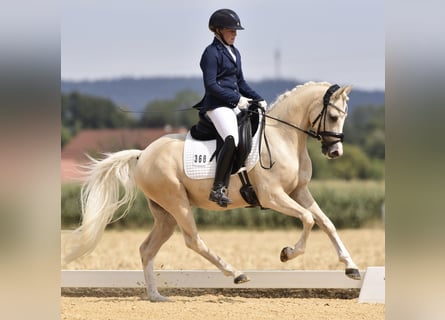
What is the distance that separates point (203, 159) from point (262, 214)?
12.0 metres

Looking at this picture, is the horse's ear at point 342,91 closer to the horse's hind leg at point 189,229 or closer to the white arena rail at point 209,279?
the horse's hind leg at point 189,229

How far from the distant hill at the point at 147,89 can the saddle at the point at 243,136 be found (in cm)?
4889

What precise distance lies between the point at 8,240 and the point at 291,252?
14.2ft

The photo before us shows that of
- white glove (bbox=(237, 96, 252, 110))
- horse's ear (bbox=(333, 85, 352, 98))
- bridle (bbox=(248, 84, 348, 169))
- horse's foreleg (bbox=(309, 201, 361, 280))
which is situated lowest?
horse's foreleg (bbox=(309, 201, 361, 280))

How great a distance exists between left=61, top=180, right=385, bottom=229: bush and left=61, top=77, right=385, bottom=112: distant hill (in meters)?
36.6

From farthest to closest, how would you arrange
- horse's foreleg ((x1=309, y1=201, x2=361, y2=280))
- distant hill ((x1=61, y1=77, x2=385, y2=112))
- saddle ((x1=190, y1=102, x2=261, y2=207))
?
distant hill ((x1=61, y1=77, x2=385, y2=112)) < saddle ((x1=190, y1=102, x2=261, y2=207)) < horse's foreleg ((x1=309, y1=201, x2=361, y2=280))

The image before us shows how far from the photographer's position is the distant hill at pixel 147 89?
5944 centimetres

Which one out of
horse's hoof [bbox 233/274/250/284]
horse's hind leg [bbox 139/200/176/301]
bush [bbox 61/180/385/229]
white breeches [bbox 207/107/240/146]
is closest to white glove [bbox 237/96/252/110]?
white breeches [bbox 207/107/240/146]

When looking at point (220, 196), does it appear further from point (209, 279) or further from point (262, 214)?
point (262, 214)

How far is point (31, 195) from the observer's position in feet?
9.34

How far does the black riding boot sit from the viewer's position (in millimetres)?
7012

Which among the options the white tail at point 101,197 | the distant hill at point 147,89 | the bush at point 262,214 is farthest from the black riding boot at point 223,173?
the distant hill at point 147,89

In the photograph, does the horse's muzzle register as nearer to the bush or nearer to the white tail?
the white tail

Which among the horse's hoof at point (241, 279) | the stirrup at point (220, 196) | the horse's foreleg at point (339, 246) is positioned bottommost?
the horse's hoof at point (241, 279)
